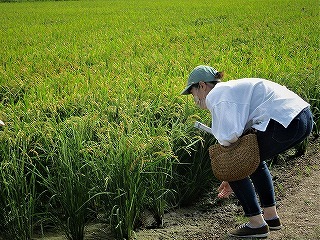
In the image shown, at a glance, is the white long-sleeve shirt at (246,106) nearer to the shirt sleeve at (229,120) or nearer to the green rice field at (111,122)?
the shirt sleeve at (229,120)

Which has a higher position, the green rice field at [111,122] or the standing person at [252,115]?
the standing person at [252,115]

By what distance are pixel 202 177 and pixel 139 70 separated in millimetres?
2761

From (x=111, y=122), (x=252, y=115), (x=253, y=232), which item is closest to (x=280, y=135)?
(x=252, y=115)

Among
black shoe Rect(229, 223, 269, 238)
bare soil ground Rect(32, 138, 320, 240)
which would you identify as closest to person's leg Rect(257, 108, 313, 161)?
black shoe Rect(229, 223, 269, 238)

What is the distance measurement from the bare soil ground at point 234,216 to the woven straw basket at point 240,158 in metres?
0.43

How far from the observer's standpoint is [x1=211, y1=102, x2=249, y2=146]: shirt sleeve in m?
2.69

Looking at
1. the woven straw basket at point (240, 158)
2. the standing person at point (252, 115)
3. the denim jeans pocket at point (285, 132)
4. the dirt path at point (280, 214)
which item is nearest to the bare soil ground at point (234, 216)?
the dirt path at point (280, 214)

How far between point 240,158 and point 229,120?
0.74ft

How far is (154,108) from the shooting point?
412cm

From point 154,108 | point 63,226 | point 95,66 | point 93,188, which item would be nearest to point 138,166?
point 93,188

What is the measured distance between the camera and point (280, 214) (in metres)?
3.34

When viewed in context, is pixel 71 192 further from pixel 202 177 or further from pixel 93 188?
pixel 202 177

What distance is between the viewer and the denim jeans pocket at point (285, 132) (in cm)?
280

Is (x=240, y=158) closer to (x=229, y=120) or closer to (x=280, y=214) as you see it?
(x=229, y=120)
